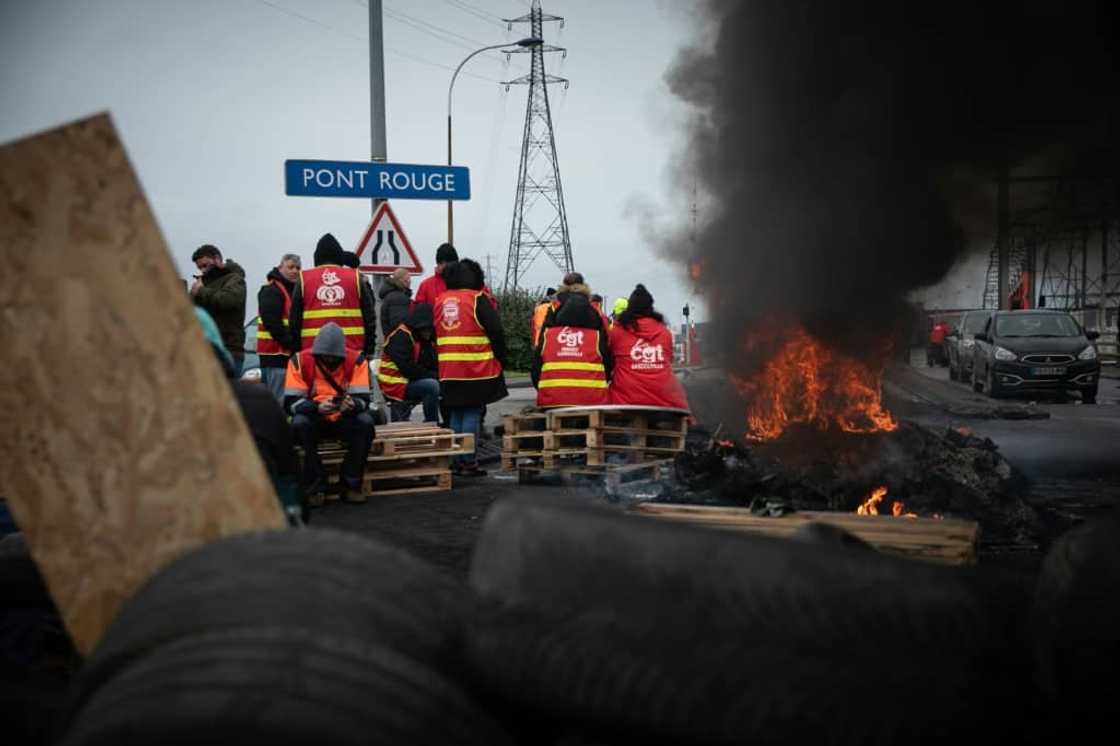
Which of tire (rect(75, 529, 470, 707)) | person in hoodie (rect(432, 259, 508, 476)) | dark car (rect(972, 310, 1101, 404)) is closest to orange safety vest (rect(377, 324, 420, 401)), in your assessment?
person in hoodie (rect(432, 259, 508, 476))

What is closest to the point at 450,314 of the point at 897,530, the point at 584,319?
the point at 584,319

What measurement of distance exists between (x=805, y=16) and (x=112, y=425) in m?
11.2

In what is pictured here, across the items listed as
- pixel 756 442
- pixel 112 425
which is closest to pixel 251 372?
pixel 756 442

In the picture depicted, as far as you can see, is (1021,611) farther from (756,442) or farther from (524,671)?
(756,442)

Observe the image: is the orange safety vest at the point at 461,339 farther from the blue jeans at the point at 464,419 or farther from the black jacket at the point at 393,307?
the black jacket at the point at 393,307

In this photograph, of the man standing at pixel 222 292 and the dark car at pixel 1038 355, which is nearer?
the man standing at pixel 222 292

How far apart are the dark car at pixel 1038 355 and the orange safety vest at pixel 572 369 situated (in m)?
12.4

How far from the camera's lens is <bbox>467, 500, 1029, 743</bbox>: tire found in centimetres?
195

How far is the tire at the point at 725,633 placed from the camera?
195cm

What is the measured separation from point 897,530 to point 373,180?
833 centimetres

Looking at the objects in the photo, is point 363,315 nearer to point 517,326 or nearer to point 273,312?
point 273,312

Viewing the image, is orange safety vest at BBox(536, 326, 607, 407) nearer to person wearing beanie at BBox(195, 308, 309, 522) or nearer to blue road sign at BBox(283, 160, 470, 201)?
blue road sign at BBox(283, 160, 470, 201)

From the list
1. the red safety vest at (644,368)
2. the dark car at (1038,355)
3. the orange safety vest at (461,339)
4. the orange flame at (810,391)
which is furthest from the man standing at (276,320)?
the dark car at (1038,355)

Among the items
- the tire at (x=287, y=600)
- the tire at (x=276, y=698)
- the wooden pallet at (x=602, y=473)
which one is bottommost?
the wooden pallet at (x=602, y=473)
